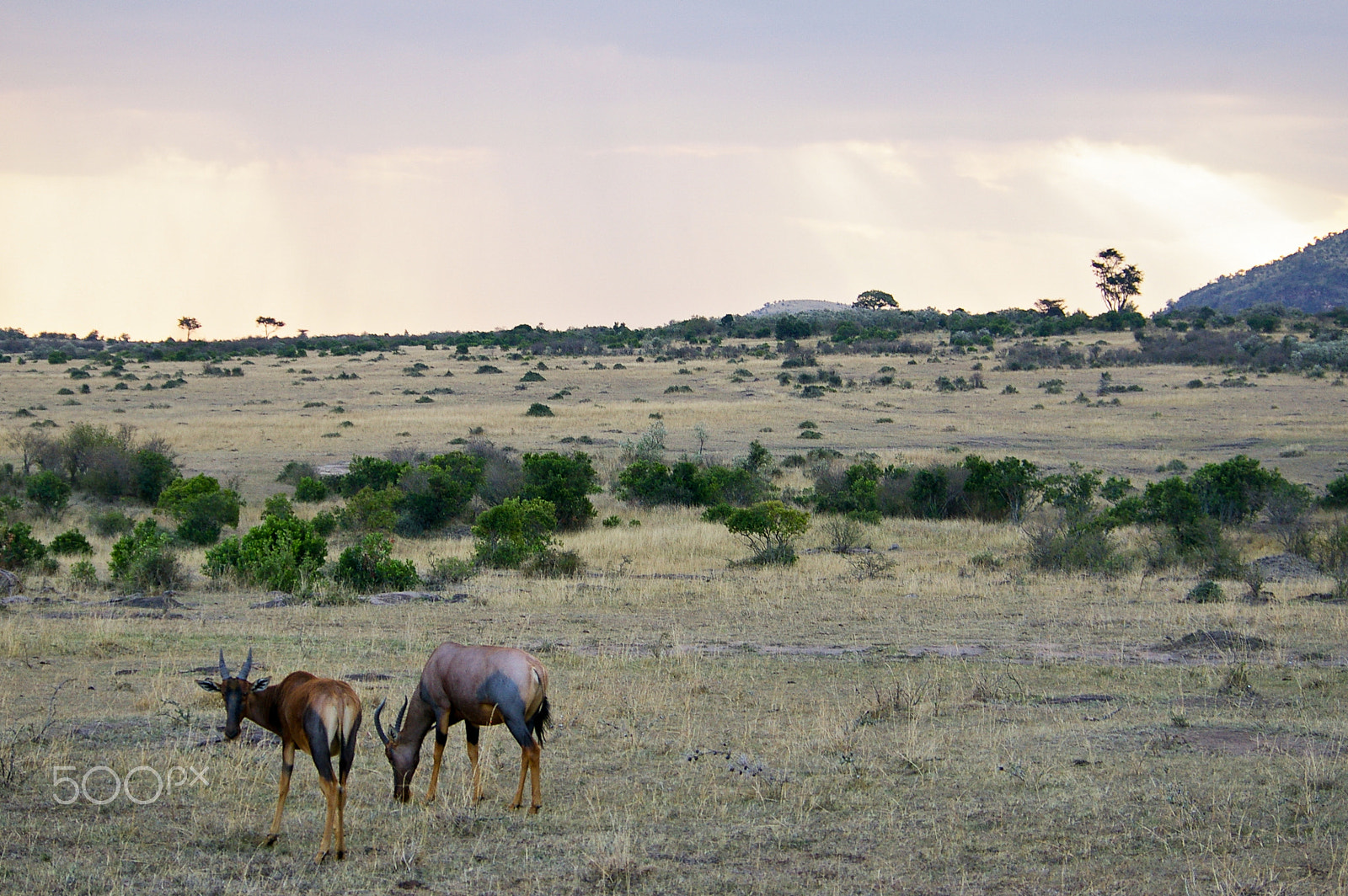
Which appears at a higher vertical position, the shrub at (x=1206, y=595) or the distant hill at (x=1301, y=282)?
the distant hill at (x=1301, y=282)

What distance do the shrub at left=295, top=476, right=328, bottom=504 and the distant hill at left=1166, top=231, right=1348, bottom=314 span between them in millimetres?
136854

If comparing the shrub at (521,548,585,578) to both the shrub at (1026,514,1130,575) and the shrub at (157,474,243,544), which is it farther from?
the shrub at (1026,514,1130,575)

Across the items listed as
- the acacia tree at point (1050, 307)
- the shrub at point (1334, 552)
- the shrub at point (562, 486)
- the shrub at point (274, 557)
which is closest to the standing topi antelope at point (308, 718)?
the shrub at point (274, 557)

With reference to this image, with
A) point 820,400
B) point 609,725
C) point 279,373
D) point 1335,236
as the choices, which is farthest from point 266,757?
point 1335,236

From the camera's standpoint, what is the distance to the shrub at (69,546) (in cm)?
2000

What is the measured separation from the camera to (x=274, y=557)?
17438 mm

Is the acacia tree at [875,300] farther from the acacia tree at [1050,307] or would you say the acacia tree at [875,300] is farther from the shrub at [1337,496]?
the shrub at [1337,496]

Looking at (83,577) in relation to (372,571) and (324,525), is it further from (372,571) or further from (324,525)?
(324,525)

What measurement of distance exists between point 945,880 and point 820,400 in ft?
155

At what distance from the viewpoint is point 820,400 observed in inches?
2077

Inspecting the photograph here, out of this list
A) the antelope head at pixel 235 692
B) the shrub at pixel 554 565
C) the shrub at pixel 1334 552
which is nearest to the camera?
the antelope head at pixel 235 692

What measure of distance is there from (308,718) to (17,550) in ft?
47.6

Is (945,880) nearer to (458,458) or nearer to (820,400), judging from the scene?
(458,458)

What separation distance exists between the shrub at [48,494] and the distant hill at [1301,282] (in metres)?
142
